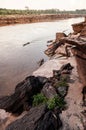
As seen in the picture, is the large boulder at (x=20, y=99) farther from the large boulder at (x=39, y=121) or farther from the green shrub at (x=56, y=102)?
the large boulder at (x=39, y=121)

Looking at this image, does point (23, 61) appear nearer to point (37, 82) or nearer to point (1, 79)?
point (1, 79)

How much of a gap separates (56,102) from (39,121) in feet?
4.91

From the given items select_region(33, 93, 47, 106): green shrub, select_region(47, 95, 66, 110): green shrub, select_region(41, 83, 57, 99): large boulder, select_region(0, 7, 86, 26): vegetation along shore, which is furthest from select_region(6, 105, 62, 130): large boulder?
select_region(0, 7, 86, 26): vegetation along shore

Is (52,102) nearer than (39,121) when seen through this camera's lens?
No

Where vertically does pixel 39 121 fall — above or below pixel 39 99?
above

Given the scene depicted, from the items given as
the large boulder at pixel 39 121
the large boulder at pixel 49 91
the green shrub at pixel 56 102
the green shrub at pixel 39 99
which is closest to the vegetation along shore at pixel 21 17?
the large boulder at pixel 49 91

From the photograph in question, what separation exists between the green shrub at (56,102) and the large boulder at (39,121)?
0.49 m

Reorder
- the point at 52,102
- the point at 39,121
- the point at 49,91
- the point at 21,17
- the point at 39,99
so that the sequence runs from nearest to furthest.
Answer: the point at 39,121 → the point at 52,102 → the point at 39,99 → the point at 49,91 → the point at 21,17

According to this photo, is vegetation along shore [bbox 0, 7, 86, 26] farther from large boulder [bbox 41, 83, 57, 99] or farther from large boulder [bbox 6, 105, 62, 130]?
large boulder [bbox 6, 105, 62, 130]

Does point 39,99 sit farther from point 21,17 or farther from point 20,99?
point 21,17

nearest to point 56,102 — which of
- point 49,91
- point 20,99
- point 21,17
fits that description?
point 49,91

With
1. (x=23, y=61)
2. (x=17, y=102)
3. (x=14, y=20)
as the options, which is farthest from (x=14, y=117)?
(x=14, y=20)

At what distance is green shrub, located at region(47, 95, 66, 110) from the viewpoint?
24.6 feet

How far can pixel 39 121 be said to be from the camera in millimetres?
6430
